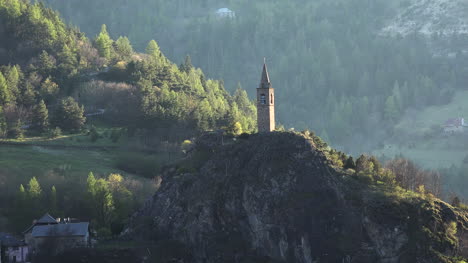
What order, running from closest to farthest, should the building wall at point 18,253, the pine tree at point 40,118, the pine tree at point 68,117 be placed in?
1. the building wall at point 18,253
2. the pine tree at point 40,118
3. the pine tree at point 68,117

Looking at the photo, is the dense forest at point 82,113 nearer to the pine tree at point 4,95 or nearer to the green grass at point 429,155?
the pine tree at point 4,95

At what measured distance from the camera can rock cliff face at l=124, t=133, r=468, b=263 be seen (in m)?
89.3

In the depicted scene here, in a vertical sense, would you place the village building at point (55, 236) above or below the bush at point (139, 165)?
below

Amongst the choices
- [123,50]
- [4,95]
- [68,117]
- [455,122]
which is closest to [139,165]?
[68,117]

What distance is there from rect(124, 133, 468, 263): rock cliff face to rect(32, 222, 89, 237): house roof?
525 centimetres

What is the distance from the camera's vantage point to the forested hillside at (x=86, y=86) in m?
136

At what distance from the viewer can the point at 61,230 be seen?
97.8 m

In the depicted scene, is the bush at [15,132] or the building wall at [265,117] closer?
the building wall at [265,117]

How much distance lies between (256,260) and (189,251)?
761 cm

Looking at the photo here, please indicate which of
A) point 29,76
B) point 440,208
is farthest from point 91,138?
point 440,208

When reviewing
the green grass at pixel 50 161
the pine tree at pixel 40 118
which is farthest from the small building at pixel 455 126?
the pine tree at pixel 40 118

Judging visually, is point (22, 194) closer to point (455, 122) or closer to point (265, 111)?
point (265, 111)

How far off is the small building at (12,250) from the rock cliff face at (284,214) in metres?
11.4

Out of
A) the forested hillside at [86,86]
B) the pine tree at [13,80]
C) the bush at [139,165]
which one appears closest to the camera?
the bush at [139,165]
